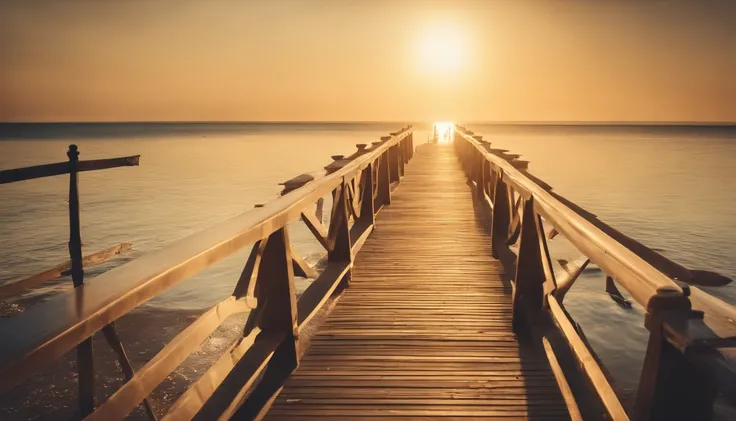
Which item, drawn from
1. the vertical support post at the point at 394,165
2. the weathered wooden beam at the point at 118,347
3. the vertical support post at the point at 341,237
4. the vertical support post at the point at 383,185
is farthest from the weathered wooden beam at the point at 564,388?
the vertical support post at the point at 394,165

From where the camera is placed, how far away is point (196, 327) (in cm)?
203

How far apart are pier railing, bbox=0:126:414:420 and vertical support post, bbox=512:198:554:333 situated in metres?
1.59

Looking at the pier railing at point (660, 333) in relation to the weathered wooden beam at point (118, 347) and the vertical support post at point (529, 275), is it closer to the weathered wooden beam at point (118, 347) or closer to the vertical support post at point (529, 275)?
the vertical support post at point (529, 275)

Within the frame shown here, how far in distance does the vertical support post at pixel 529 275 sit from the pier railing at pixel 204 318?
159 centimetres

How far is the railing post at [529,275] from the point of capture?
3545mm

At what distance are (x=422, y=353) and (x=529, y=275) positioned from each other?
1051 millimetres

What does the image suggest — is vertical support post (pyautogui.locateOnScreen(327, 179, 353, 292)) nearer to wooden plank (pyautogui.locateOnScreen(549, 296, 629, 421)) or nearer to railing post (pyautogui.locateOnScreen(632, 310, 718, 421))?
wooden plank (pyautogui.locateOnScreen(549, 296, 629, 421))

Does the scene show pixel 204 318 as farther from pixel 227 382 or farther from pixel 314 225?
pixel 314 225

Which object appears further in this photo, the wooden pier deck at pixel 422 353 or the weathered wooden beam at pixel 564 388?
the wooden pier deck at pixel 422 353

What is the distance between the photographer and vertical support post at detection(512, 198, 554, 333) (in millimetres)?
3545

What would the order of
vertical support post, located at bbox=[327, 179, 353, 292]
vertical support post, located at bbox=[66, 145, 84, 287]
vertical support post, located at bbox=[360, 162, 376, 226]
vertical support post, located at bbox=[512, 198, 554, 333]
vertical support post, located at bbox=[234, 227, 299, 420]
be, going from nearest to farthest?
vertical support post, located at bbox=[234, 227, 299, 420] < vertical support post, located at bbox=[512, 198, 554, 333] < vertical support post, located at bbox=[327, 179, 353, 292] < vertical support post, located at bbox=[66, 145, 84, 287] < vertical support post, located at bbox=[360, 162, 376, 226]

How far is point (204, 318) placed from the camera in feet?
6.97

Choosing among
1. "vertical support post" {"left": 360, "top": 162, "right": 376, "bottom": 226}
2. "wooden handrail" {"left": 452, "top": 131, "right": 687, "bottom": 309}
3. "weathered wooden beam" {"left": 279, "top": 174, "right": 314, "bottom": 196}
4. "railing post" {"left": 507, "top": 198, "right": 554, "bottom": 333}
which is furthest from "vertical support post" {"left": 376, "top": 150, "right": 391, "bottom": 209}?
"wooden handrail" {"left": 452, "top": 131, "right": 687, "bottom": 309}

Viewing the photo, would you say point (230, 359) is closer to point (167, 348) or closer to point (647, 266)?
point (167, 348)
